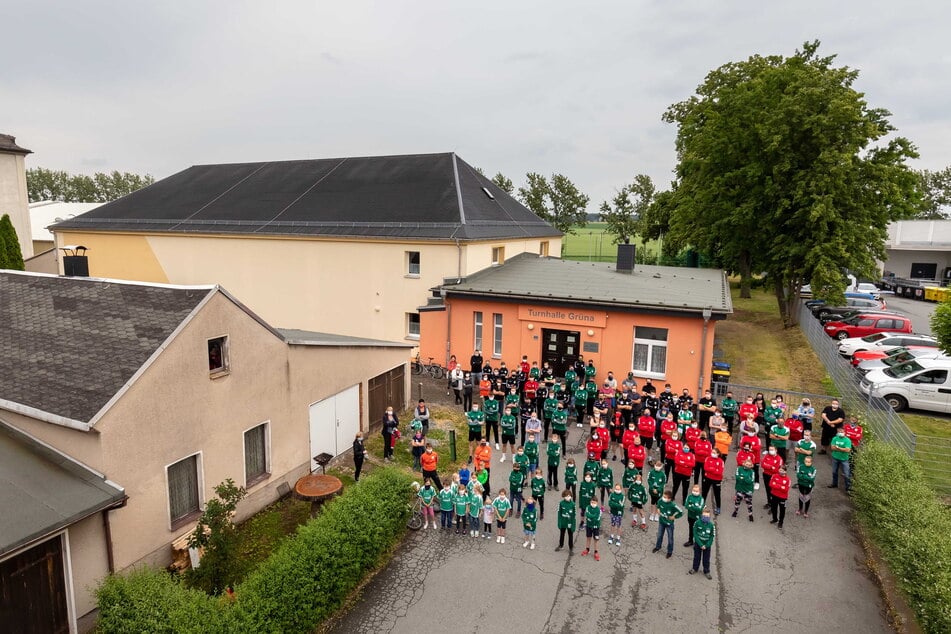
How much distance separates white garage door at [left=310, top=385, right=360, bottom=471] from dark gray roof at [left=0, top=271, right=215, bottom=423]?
4.80m

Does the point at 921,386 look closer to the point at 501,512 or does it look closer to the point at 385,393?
the point at 501,512

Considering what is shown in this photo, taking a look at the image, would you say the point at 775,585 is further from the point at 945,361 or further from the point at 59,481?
the point at 945,361

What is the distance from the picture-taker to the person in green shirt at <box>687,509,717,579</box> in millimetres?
10547

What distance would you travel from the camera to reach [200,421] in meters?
11.2

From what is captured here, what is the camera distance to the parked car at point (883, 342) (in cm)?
2531

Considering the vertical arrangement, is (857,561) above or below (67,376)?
below

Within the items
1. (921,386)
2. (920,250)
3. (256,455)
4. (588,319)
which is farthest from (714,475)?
(920,250)

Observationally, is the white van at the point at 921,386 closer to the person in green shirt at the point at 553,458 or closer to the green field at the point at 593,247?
the person in green shirt at the point at 553,458

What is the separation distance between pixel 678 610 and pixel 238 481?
9.16 meters

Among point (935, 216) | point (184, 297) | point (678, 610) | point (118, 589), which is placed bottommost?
point (678, 610)

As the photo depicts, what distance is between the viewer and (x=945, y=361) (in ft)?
63.9

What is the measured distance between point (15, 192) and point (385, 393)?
29.3 metres

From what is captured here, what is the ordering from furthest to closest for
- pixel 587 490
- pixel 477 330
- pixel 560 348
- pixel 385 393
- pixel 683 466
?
pixel 477 330, pixel 560 348, pixel 385 393, pixel 683 466, pixel 587 490

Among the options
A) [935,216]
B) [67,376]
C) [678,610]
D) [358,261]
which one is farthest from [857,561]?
[935,216]
